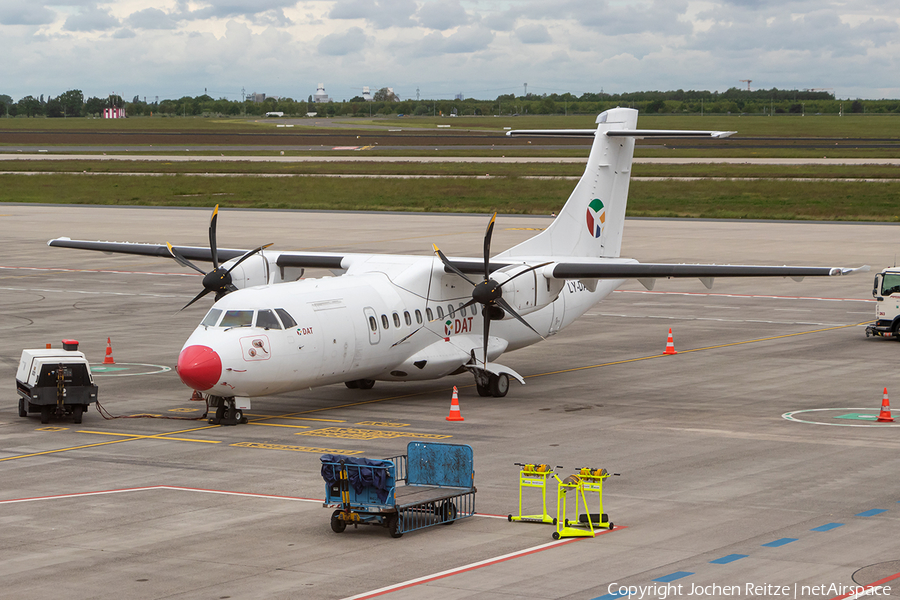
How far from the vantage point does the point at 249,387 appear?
22562mm

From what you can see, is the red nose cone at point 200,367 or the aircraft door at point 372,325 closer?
the red nose cone at point 200,367

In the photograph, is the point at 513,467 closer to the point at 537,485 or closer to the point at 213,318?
the point at 537,485

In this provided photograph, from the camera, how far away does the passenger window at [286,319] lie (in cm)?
2298

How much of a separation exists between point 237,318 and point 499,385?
273 inches

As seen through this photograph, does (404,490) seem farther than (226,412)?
No

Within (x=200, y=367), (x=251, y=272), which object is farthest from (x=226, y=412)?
(x=251, y=272)

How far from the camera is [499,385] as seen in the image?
1057 inches

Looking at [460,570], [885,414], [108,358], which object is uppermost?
[885,414]

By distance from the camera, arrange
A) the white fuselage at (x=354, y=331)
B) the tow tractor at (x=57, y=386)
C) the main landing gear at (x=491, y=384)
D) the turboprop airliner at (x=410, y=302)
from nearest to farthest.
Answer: the white fuselage at (x=354, y=331), the turboprop airliner at (x=410, y=302), the tow tractor at (x=57, y=386), the main landing gear at (x=491, y=384)

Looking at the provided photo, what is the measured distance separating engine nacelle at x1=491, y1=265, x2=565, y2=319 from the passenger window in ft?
18.7

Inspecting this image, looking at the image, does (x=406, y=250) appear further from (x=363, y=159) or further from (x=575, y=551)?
(x=363, y=159)

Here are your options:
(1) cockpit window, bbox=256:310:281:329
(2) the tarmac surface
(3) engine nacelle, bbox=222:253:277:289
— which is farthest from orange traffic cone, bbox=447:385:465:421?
(3) engine nacelle, bbox=222:253:277:289

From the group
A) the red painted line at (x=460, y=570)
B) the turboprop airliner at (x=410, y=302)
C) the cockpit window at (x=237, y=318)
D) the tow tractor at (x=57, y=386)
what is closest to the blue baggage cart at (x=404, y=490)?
the red painted line at (x=460, y=570)

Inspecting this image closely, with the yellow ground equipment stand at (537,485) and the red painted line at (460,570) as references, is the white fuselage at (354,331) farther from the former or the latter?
the red painted line at (460,570)
